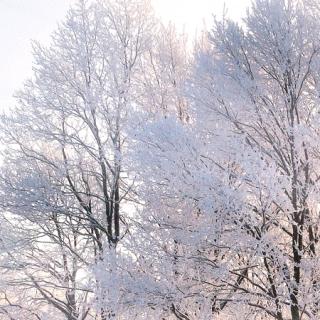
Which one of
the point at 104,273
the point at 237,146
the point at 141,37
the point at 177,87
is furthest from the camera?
the point at 141,37

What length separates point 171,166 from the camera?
5.71 meters

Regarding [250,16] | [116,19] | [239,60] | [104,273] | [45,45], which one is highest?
[116,19]

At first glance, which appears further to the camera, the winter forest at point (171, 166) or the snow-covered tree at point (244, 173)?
the winter forest at point (171, 166)

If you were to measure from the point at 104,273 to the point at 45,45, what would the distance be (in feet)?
15.4

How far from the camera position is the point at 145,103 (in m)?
8.98

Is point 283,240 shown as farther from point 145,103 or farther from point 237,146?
point 145,103

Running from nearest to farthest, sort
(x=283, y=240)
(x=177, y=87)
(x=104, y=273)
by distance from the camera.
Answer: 1. (x=104, y=273)
2. (x=283, y=240)
3. (x=177, y=87)

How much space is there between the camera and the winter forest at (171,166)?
5824 mm

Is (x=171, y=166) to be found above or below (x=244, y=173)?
below

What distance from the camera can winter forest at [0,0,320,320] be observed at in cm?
582

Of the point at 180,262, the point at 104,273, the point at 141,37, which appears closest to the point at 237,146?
the point at 180,262

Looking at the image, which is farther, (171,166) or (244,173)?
(244,173)

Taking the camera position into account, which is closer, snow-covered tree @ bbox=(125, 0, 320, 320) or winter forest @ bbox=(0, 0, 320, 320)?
snow-covered tree @ bbox=(125, 0, 320, 320)

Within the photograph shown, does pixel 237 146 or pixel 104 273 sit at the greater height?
pixel 237 146
